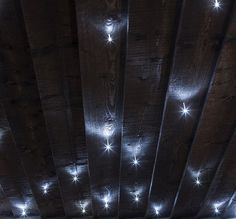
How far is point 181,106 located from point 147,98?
0.59 m

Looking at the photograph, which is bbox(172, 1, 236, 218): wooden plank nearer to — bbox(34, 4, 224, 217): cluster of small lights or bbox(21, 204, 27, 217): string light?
bbox(34, 4, 224, 217): cluster of small lights

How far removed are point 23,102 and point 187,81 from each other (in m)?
Answer: 2.52

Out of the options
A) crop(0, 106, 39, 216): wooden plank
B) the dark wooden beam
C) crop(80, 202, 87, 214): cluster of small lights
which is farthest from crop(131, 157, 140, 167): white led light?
the dark wooden beam

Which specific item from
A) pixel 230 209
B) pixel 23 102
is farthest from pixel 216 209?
pixel 23 102

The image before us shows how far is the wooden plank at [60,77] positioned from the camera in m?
4.29

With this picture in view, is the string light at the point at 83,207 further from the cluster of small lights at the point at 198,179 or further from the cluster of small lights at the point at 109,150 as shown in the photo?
the cluster of small lights at the point at 198,179

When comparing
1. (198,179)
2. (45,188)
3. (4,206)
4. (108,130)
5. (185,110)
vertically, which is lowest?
(198,179)

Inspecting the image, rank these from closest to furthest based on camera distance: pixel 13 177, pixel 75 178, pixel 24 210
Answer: pixel 13 177 → pixel 75 178 → pixel 24 210

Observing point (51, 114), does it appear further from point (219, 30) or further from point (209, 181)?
point (209, 181)

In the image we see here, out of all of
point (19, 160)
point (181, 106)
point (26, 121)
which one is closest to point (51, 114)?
point (26, 121)

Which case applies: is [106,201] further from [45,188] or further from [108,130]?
[108,130]

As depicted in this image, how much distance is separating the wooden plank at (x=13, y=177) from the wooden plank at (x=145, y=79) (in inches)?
78.1

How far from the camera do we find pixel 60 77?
198 inches

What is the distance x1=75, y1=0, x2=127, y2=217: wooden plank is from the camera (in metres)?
4.22
